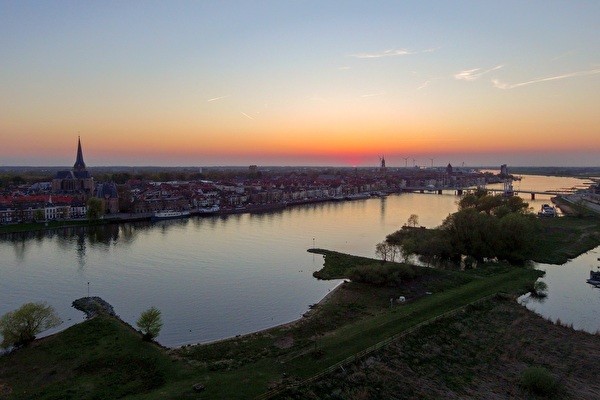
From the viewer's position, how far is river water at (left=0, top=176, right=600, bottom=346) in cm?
1118

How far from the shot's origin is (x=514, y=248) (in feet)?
57.7

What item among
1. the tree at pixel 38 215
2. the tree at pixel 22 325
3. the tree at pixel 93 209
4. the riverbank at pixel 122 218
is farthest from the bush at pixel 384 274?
the tree at pixel 38 215

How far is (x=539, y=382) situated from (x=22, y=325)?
9.68m

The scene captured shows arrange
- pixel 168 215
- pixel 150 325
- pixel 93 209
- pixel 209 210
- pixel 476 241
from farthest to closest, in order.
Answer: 1. pixel 209 210
2. pixel 168 215
3. pixel 93 209
4. pixel 476 241
5. pixel 150 325

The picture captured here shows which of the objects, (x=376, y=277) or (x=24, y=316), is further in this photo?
(x=376, y=277)

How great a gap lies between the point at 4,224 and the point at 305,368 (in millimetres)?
24180

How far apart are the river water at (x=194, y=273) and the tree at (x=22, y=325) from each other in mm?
1481

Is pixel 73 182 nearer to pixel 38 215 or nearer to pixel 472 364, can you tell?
pixel 38 215

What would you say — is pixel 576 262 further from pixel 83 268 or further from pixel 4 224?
pixel 4 224

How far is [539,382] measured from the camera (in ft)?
24.7

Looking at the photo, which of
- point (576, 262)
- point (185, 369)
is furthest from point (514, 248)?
point (185, 369)

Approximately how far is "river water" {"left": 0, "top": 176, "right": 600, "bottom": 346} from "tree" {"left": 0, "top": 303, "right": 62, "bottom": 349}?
58.3 inches

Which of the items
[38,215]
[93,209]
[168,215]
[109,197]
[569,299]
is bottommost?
[569,299]

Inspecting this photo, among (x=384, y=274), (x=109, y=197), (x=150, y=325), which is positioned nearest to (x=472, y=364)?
(x=384, y=274)
